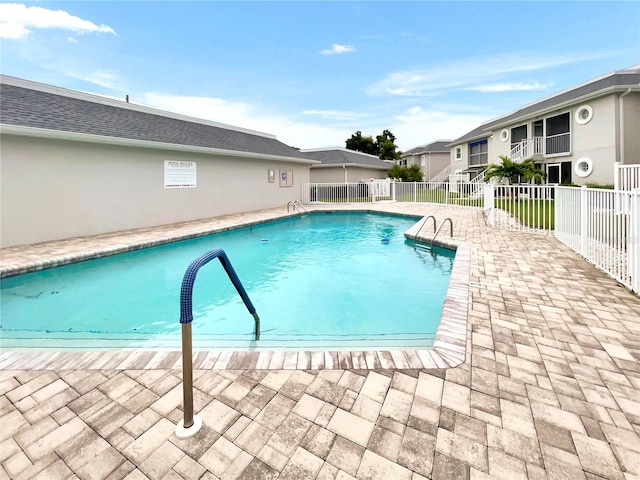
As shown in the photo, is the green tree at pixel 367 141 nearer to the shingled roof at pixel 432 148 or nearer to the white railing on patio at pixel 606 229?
the shingled roof at pixel 432 148

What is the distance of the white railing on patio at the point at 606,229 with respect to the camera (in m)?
3.87

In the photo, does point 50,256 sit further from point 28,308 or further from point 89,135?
point 89,135

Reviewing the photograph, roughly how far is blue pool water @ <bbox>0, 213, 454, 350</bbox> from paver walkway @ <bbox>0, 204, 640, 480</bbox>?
30.4 inches

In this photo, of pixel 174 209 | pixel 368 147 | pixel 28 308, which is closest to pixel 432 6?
pixel 174 209

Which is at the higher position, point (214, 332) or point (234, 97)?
point (234, 97)

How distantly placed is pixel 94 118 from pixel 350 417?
1250 centimetres

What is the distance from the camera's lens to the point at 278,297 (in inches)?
228

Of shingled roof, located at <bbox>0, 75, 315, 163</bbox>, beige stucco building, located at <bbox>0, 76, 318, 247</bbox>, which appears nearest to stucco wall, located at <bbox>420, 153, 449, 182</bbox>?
shingled roof, located at <bbox>0, 75, 315, 163</bbox>

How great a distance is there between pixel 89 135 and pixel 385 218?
1177 cm

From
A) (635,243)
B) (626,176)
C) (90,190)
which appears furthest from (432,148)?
(635,243)

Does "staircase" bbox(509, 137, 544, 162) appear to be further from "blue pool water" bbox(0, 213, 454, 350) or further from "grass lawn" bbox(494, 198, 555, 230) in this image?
"blue pool water" bbox(0, 213, 454, 350)

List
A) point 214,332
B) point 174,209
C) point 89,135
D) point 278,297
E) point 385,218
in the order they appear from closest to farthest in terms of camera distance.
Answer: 1. point 214,332
2. point 278,297
3. point 89,135
4. point 174,209
5. point 385,218

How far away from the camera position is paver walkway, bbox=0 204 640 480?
1677mm

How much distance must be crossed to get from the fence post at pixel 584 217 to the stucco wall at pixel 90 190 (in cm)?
1246
